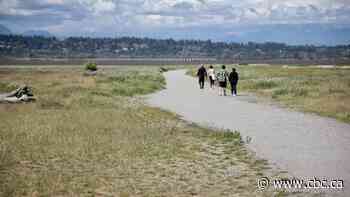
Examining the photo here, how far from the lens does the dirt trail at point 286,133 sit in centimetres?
1204

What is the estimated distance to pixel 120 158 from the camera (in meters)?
13.5

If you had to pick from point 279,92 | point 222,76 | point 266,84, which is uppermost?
point 222,76

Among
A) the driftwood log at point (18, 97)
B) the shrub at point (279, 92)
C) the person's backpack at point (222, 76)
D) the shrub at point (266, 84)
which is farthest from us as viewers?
the shrub at point (266, 84)

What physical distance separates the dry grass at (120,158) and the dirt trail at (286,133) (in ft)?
2.63

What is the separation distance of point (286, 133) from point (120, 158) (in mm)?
6669

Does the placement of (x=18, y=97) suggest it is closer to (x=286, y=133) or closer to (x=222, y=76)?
(x=222, y=76)

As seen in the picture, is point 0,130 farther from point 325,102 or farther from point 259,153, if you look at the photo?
point 325,102

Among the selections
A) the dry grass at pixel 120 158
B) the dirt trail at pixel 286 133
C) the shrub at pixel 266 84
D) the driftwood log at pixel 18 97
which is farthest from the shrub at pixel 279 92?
the driftwood log at pixel 18 97

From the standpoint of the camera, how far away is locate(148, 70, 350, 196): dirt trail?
12039 mm

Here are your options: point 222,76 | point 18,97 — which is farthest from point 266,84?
point 18,97

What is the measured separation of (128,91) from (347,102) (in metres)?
17.5

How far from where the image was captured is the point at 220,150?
14.9 m

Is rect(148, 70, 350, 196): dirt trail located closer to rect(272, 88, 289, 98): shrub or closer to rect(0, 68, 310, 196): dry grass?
rect(0, 68, 310, 196): dry grass

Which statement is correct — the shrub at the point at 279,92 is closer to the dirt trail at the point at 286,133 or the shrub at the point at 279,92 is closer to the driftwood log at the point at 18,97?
the dirt trail at the point at 286,133
